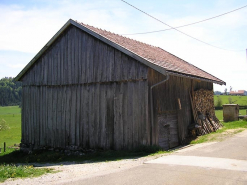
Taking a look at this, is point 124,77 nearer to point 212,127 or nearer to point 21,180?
point 21,180

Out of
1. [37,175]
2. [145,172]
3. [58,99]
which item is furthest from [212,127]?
[37,175]

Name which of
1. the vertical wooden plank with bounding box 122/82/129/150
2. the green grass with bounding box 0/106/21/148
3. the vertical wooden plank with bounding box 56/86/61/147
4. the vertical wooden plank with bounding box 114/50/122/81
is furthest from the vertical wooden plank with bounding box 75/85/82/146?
the green grass with bounding box 0/106/21/148

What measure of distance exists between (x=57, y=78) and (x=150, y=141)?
21.5 ft

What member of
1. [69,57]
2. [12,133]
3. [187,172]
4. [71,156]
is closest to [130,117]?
[71,156]

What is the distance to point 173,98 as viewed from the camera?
13.9 metres

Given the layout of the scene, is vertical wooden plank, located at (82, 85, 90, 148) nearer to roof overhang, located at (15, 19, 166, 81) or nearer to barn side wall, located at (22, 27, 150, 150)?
barn side wall, located at (22, 27, 150, 150)

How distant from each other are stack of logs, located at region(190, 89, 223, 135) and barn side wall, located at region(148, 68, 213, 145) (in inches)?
17.4

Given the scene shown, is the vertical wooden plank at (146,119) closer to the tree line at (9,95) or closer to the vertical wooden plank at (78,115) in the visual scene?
the vertical wooden plank at (78,115)

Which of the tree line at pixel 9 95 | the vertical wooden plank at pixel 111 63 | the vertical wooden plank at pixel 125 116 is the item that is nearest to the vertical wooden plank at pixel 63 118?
the vertical wooden plank at pixel 111 63

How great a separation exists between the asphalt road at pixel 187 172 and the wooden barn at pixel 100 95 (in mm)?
3345

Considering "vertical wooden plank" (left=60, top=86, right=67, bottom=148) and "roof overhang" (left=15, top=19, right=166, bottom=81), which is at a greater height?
"roof overhang" (left=15, top=19, right=166, bottom=81)

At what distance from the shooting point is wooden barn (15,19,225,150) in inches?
476

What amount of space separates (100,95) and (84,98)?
3.65 feet

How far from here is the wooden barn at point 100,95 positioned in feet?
39.7
